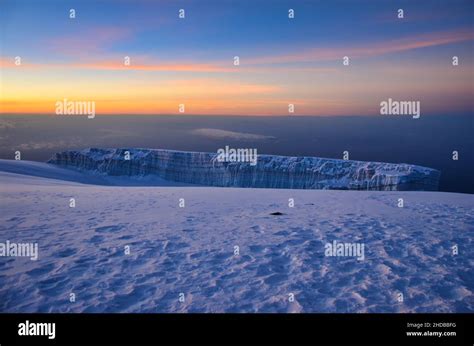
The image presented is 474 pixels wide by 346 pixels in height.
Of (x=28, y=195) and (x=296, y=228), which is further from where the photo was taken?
(x=28, y=195)

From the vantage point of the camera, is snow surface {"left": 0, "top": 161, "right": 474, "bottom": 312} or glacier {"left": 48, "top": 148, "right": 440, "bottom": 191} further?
glacier {"left": 48, "top": 148, "right": 440, "bottom": 191}

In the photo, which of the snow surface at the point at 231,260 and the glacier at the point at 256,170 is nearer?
the snow surface at the point at 231,260
